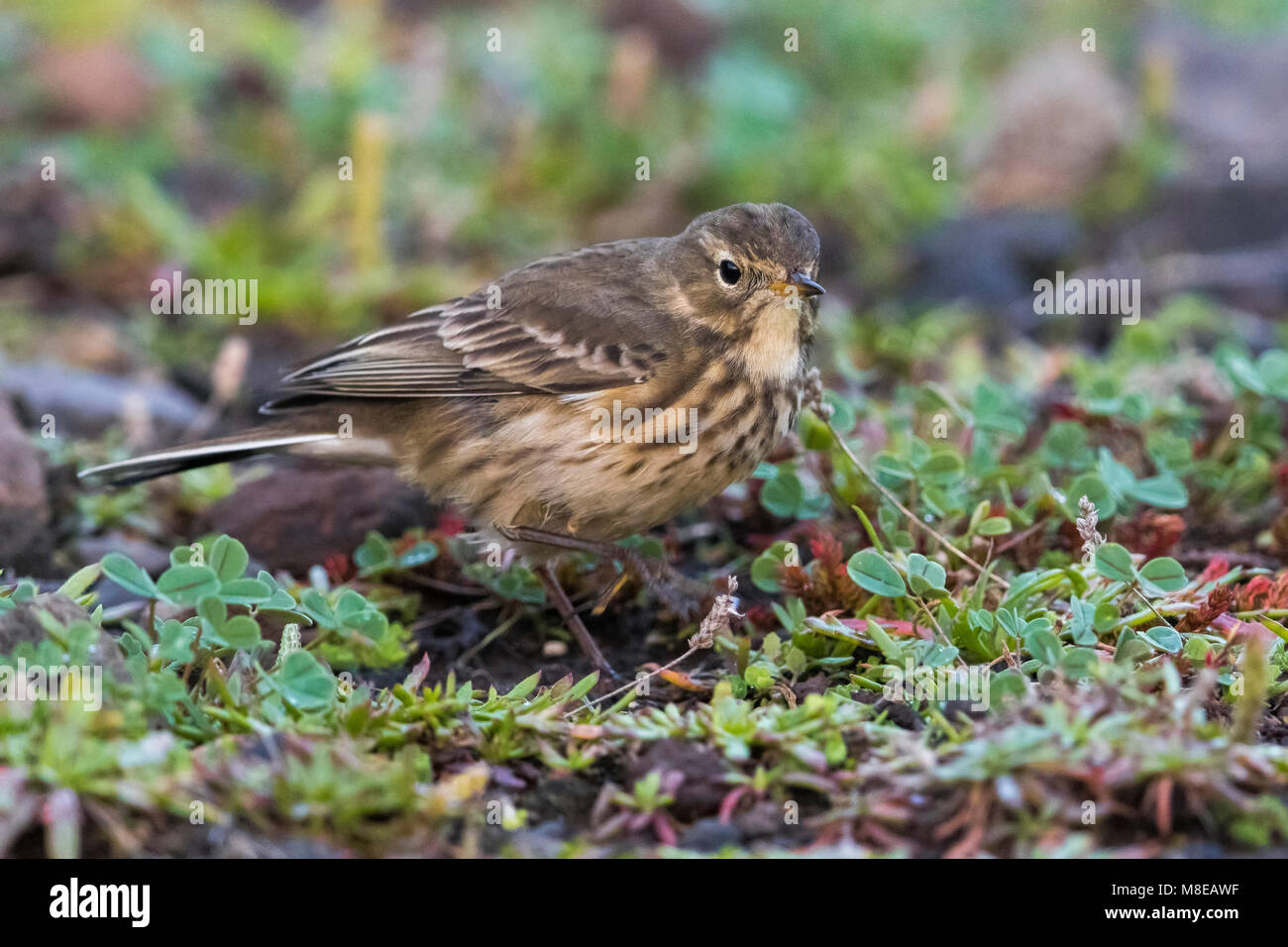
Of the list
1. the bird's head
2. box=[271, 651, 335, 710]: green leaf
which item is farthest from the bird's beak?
box=[271, 651, 335, 710]: green leaf

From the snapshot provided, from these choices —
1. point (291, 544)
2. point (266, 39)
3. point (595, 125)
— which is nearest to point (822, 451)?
point (291, 544)

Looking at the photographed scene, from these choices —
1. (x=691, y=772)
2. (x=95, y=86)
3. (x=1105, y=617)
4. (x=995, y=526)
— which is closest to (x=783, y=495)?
(x=995, y=526)

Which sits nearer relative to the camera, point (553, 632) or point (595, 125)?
point (553, 632)

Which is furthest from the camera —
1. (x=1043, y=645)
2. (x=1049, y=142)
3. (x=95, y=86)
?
(x=95, y=86)

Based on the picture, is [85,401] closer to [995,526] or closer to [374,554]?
[374,554]

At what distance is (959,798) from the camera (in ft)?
11.2

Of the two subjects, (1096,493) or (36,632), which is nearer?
(36,632)

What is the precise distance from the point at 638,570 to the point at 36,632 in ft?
6.60

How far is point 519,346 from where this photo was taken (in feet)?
17.9

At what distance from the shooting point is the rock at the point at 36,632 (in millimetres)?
3715

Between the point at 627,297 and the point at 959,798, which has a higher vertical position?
the point at 627,297

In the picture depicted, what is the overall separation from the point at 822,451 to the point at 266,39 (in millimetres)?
6820

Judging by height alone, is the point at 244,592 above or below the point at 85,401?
below
